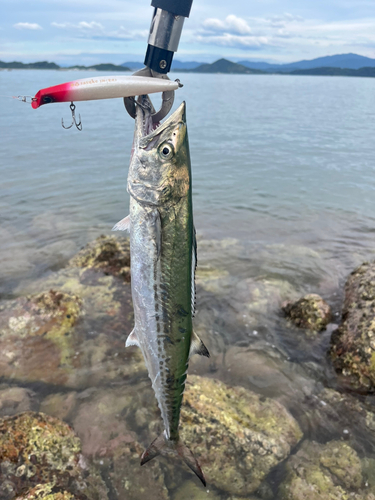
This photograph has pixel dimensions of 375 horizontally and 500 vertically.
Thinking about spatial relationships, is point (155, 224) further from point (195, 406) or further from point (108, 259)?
point (108, 259)

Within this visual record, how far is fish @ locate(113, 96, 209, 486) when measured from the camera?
111 inches

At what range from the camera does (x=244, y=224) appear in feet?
42.3

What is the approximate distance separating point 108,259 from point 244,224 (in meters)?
6.09

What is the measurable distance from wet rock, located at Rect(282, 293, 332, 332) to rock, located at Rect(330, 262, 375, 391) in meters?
0.39

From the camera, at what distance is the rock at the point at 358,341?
18.4ft

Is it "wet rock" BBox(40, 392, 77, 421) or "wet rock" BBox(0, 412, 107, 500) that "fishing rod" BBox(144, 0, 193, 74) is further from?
"wet rock" BBox(40, 392, 77, 421)

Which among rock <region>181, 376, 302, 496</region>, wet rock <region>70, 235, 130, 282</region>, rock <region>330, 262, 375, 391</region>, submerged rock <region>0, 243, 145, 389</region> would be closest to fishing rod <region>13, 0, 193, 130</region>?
rock <region>181, 376, 302, 496</region>

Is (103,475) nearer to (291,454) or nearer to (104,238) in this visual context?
(291,454)

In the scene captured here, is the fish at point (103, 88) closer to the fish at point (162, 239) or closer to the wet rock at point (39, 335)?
the fish at point (162, 239)

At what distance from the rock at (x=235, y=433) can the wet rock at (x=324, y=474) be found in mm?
220

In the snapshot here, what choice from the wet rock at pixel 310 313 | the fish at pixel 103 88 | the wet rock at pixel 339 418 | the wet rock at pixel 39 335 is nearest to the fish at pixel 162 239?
the fish at pixel 103 88

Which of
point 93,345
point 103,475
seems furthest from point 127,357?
point 103,475

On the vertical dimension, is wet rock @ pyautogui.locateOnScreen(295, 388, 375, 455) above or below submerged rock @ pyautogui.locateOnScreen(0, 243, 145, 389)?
below

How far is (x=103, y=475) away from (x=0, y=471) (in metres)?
1.16
